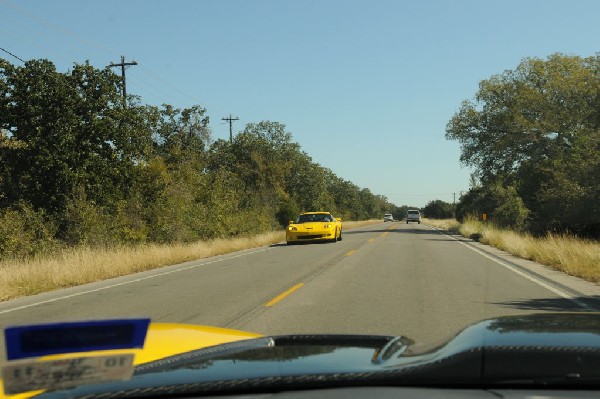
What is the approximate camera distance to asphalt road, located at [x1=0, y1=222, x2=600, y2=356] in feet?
26.2

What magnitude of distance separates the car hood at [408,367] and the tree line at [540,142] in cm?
2605

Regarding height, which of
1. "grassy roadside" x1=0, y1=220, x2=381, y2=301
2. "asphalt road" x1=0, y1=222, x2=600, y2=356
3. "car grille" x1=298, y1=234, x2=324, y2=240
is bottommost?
"asphalt road" x1=0, y1=222, x2=600, y2=356

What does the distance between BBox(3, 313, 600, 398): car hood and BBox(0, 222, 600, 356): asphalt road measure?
391 centimetres

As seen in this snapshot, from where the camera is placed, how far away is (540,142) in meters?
38.2

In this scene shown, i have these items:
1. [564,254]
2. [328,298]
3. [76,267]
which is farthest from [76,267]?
[564,254]

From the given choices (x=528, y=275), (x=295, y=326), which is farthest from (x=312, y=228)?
(x=295, y=326)

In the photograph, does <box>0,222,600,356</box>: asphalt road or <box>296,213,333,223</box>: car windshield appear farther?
<box>296,213,333,223</box>: car windshield

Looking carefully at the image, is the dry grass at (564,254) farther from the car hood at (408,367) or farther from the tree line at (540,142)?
the car hood at (408,367)

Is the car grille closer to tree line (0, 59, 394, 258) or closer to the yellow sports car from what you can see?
the yellow sports car

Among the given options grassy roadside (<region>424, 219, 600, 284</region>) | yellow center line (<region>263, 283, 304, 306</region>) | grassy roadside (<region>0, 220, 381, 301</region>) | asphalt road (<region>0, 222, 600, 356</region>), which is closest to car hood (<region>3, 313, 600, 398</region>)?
asphalt road (<region>0, 222, 600, 356</region>)

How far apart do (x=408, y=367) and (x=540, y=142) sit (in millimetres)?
39160

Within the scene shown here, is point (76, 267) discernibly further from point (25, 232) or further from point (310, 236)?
point (310, 236)

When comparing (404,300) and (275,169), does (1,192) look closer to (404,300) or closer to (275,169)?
(404,300)

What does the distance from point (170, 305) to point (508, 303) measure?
555 cm
